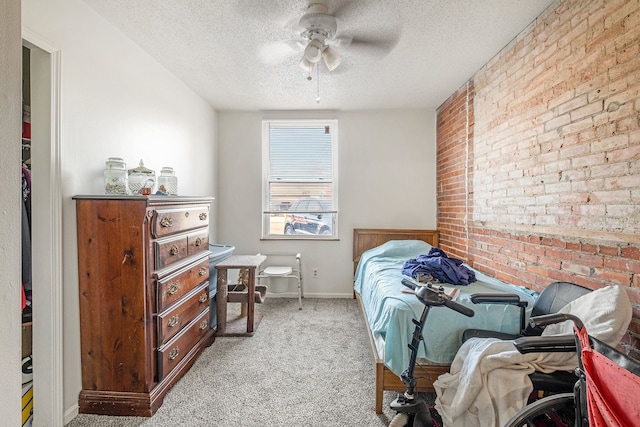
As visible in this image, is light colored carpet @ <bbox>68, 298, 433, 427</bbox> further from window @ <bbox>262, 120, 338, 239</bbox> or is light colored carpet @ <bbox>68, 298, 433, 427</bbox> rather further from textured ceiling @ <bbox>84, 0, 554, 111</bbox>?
textured ceiling @ <bbox>84, 0, 554, 111</bbox>

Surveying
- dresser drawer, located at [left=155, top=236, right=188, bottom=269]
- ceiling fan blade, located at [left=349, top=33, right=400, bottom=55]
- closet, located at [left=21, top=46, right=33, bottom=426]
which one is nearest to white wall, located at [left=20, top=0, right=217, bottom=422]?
closet, located at [left=21, top=46, right=33, bottom=426]

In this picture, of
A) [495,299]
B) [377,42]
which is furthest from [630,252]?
[377,42]

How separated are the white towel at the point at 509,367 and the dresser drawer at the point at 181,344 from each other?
167 centimetres

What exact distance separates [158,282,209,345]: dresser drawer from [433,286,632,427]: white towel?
1.70 metres

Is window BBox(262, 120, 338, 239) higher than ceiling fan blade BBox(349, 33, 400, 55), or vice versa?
ceiling fan blade BBox(349, 33, 400, 55)

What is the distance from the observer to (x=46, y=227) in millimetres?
1671

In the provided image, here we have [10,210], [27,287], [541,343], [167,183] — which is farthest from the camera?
[167,183]

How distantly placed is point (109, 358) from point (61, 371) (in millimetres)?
240

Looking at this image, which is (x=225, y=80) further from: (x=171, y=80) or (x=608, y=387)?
(x=608, y=387)

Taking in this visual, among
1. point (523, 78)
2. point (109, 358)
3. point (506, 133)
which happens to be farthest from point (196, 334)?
point (523, 78)

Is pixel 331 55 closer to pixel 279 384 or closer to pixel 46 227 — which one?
pixel 46 227

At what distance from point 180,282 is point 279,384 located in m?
1.01

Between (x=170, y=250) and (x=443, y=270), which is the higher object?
(x=170, y=250)

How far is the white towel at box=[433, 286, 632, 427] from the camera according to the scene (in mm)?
1364
